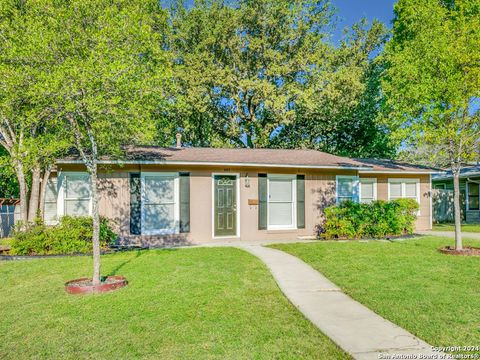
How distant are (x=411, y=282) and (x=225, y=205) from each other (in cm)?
705

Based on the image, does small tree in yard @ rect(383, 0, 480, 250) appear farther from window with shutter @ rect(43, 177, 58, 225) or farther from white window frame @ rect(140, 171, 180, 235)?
window with shutter @ rect(43, 177, 58, 225)

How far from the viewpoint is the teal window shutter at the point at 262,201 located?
13.3m

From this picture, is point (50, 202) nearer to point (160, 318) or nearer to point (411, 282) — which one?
point (160, 318)

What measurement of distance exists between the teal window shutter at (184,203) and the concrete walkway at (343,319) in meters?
4.92

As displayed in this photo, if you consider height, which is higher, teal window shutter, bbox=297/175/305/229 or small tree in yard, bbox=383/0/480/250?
small tree in yard, bbox=383/0/480/250

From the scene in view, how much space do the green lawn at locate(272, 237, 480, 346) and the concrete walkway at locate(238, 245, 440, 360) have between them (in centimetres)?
19

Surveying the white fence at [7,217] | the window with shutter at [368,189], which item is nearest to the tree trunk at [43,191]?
the white fence at [7,217]

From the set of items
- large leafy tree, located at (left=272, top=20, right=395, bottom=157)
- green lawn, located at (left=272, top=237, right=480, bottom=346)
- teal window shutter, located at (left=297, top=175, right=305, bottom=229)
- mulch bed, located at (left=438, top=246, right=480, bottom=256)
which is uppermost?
large leafy tree, located at (left=272, top=20, right=395, bottom=157)

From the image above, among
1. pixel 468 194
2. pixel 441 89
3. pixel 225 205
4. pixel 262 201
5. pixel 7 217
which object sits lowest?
pixel 7 217

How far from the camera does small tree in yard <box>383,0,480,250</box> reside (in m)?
9.48

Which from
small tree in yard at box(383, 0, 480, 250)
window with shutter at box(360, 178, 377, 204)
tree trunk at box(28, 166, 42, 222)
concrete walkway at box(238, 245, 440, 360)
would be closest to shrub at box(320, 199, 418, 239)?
window with shutter at box(360, 178, 377, 204)

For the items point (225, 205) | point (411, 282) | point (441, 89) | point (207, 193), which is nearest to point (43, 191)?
point (207, 193)

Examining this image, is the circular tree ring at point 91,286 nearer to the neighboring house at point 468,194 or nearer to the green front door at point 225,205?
the green front door at point 225,205

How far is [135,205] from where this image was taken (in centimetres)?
1204
